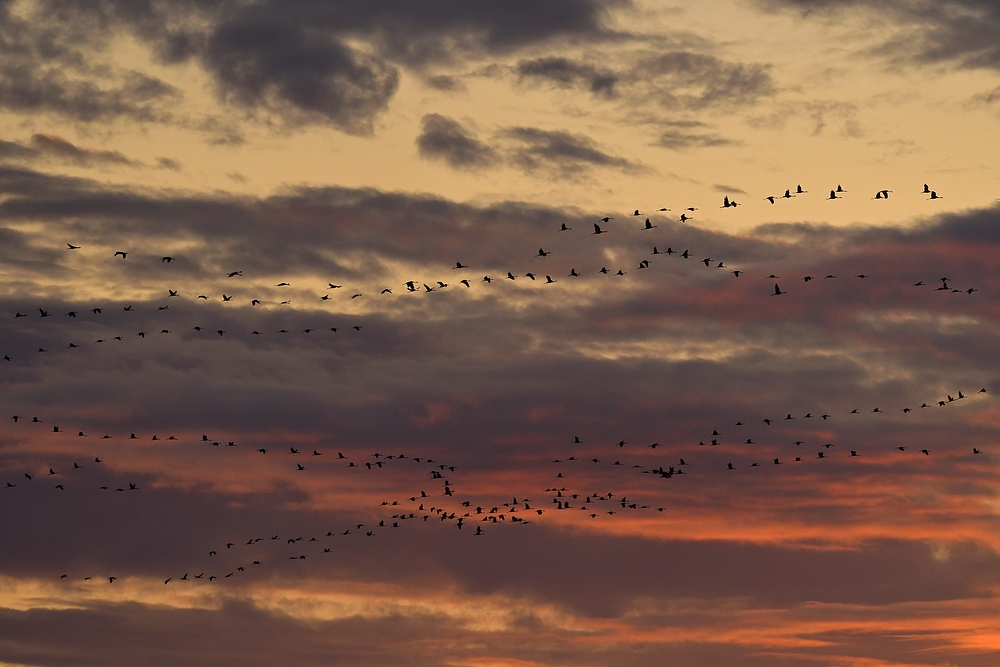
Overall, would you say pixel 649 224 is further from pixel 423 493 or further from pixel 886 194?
pixel 423 493

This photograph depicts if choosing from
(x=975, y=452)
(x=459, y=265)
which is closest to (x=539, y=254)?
(x=459, y=265)

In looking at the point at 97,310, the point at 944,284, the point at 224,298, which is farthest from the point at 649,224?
the point at 97,310

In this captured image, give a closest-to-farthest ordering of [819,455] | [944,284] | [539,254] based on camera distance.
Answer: [539,254]
[944,284]
[819,455]

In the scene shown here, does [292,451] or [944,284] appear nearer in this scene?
[944,284]

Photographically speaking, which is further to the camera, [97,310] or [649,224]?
[97,310]

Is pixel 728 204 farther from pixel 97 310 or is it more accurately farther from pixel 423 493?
pixel 97 310

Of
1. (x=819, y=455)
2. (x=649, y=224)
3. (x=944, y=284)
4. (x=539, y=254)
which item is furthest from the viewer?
(x=819, y=455)

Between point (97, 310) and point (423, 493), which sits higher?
point (97, 310)

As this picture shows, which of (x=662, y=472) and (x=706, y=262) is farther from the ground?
(x=706, y=262)

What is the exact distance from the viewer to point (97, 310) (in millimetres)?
184375

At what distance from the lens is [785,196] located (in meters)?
160

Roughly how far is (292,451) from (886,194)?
262ft

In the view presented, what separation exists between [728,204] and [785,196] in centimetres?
728

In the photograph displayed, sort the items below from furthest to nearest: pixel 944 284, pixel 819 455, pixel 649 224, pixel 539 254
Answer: pixel 819 455 < pixel 944 284 < pixel 539 254 < pixel 649 224
